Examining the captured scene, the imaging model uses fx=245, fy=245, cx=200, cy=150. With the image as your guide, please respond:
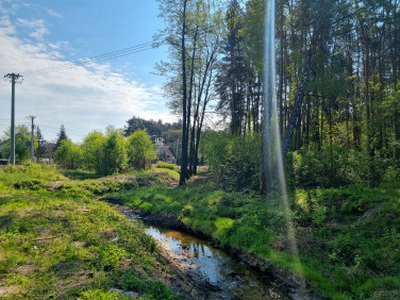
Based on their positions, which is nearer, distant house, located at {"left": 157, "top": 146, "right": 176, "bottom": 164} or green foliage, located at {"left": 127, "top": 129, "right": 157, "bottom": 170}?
green foliage, located at {"left": 127, "top": 129, "right": 157, "bottom": 170}

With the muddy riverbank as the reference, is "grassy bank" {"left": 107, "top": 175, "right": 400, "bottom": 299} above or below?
above

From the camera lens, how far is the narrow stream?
536cm

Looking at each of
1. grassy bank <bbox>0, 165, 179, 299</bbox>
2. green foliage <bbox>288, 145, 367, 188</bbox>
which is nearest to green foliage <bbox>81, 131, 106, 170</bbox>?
grassy bank <bbox>0, 165, 179, 299</bbox>

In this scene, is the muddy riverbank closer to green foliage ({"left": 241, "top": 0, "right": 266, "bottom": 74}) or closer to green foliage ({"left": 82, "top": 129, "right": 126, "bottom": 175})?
green foliage ({"left": 241, "top": 0, "right": 266, "bottom": 74})

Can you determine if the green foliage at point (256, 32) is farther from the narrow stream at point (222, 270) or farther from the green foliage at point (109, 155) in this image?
the green foliage at point (109, 155)

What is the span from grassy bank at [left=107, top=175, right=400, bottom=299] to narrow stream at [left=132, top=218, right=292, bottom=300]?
536mm

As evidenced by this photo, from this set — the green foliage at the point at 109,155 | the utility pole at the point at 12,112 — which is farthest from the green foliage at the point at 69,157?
the utility pole at the point at 12,112

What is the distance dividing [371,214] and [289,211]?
2.33 meters

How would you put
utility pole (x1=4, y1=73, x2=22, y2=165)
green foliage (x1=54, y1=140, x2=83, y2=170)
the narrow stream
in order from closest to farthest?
1. the narrow stream
2. utility pole (x1=4, y1=73, x2=22, y2=165)
3. green foliage (x1=54, y1=140, x2=83, y2=170)

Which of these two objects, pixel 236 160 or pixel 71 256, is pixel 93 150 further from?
pixel 71 256

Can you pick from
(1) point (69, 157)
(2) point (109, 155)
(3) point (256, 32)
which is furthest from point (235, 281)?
(1) point (69, 157)

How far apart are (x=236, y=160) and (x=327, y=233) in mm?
8528

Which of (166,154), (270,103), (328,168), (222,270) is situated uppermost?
(270,103)

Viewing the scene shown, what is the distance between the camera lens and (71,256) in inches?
184
